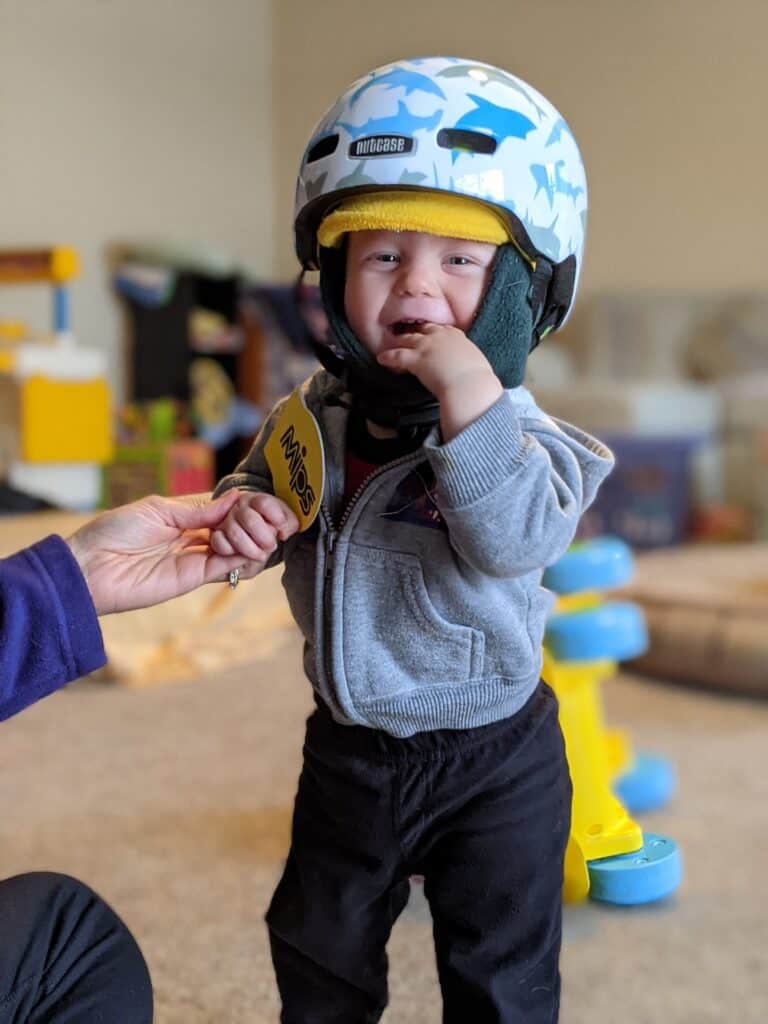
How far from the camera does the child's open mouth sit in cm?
81

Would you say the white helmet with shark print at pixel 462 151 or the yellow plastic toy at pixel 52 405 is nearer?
the white helmet with shark print at pixel 462 151

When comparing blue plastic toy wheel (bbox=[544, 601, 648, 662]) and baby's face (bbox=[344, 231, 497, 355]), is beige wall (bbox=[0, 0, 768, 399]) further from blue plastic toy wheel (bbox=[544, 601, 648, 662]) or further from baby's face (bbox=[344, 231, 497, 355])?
baby's face (bbox=[344, 231, 497, 355])

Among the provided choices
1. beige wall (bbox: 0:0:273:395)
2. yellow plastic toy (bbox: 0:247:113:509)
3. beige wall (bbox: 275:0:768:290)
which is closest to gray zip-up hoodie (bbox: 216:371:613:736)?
yellow plastic toy (bbox: 0:247:113:509)

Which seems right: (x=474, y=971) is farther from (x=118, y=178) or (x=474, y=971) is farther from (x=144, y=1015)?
(x=118, y=178)

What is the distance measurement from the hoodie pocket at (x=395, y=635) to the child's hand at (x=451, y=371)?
0.14m

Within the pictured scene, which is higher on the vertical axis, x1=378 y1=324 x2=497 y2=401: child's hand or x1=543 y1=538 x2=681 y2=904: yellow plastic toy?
x1=378 y1=324 x2=497 y2=401: child's hand

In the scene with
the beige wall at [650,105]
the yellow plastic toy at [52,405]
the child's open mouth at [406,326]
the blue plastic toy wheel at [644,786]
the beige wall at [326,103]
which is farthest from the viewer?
the beige wall at [650,105]

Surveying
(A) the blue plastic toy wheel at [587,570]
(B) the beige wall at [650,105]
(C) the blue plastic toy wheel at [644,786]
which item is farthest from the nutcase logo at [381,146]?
(B) the beige wall at [650,105]

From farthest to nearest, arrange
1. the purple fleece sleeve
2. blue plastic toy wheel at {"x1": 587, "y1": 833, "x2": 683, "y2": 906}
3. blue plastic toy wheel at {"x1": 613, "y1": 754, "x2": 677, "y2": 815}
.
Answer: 1. blue plastic toy wheel at {"x1": 613, "y1": 754, "x2": 677, "y2": 815}
2. blue plastic toy wheel at {"x1": 587, "y1": 833, "x2": 683, "y2": 906}
3. the purple fleece sleeve

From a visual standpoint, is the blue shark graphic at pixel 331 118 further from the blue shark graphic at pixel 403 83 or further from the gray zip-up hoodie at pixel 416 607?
the gray zip-up hoodie at pixel 416 607

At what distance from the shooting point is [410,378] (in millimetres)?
837

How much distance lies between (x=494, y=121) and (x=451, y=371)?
228 mm

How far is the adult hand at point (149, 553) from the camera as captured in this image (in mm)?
797

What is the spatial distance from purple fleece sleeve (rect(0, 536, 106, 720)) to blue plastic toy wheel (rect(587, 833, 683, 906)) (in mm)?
478
